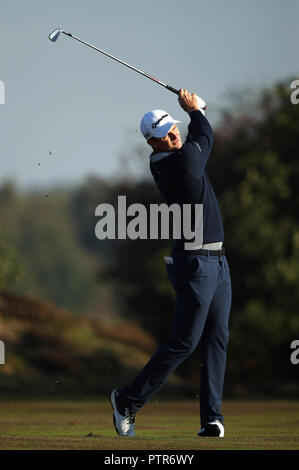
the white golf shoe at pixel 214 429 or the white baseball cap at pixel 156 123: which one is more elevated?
the white baseball cap at pixel 156 123

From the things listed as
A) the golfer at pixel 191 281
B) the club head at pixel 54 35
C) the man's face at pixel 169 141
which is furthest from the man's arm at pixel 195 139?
the club head at pixel 54 35

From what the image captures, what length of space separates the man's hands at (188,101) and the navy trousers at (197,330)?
46.8 inches

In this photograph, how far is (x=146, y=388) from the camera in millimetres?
8078

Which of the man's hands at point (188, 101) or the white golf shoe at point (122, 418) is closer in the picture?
the white golf shoe at point (122, 418)

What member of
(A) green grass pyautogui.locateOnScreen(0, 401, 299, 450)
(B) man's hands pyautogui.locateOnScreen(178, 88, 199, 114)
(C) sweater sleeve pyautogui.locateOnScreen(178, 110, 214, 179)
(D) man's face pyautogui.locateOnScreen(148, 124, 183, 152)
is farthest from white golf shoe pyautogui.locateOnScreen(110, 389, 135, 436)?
(B) man's hands pyautogui.locateOnScreen(178, 88, 199, 114)

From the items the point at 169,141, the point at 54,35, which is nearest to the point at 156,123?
the point at 169,141

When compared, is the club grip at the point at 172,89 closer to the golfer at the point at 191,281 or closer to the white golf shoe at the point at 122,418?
the golfer at the point at 191,281

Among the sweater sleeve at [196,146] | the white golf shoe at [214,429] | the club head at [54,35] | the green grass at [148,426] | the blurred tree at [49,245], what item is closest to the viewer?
the green grass at [148,426]

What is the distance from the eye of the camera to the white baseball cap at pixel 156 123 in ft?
26.6

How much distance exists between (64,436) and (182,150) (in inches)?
95.2

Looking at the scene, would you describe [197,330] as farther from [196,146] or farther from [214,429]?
[196,146]

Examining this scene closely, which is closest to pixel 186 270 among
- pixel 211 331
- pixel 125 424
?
pixel 211 331
